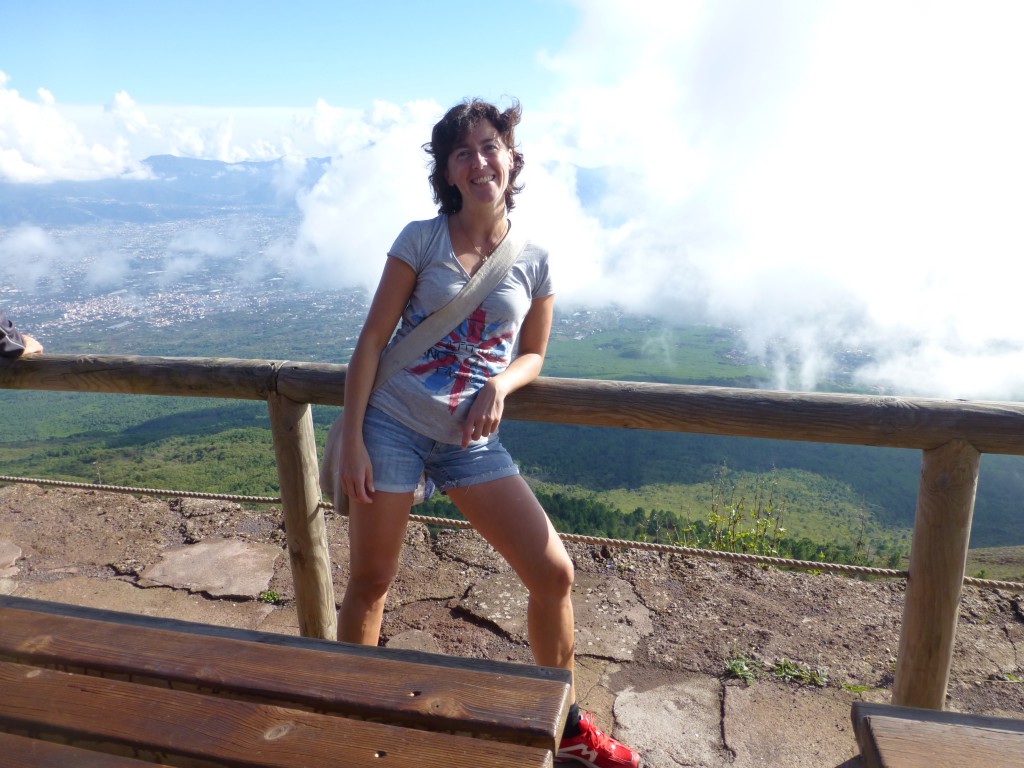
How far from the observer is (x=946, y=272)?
145625 mm

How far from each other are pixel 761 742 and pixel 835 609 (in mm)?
1091

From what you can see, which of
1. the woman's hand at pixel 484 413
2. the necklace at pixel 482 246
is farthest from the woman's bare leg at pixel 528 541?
the necklace at pixel 482 246

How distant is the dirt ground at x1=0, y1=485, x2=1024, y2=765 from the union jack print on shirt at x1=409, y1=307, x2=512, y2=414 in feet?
4.23

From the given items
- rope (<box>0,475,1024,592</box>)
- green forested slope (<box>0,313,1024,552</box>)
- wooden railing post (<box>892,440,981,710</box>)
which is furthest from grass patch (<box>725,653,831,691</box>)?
green forested slope (<box>0,313,1024,552</box>)

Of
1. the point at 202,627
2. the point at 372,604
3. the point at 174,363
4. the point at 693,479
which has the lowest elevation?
the point at 693,479

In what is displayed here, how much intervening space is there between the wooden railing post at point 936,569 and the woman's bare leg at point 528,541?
0.89 meters

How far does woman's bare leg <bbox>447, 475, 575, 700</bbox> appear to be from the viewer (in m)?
1.81

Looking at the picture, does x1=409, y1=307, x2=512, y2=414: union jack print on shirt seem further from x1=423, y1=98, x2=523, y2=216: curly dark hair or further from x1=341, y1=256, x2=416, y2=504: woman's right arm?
x1=423, y1=98, x2=523, y2=216: curly dark hair

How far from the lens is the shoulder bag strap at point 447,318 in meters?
1.78

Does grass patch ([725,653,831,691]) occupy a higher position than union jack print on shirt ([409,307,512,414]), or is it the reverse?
union jack print on shirt ([409,307,512,414])

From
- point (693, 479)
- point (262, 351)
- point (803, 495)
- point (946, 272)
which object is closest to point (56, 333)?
point (262, 351)

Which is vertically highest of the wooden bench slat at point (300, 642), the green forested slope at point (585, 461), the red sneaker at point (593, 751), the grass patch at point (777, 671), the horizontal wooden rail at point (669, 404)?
the horizontal wooden rail at point (669, 404)

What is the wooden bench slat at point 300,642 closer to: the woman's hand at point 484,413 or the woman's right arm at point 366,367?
the woman's right arm at point 366,367

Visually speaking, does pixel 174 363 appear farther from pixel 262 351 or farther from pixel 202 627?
pixel 262 351
